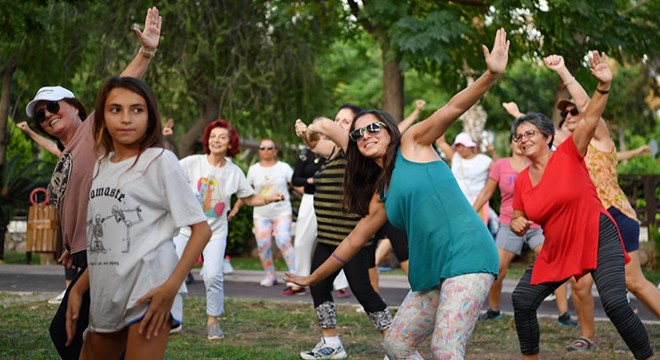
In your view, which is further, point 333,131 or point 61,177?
point 333,131

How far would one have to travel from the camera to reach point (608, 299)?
6.58m

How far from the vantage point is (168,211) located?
14.1ft

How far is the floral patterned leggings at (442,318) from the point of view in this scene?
4961mm

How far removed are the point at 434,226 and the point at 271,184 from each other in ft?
28.8

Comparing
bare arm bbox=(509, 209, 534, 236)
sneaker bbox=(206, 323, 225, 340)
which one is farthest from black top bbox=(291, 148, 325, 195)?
bare arm bbox=(509, 209, 534, 236)

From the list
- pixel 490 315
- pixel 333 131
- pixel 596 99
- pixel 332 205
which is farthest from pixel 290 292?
pixel 596 99

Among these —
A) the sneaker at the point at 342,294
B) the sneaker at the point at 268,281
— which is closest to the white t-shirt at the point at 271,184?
the sneaker at the point at 268,281

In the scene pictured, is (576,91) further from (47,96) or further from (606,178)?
(47,96)

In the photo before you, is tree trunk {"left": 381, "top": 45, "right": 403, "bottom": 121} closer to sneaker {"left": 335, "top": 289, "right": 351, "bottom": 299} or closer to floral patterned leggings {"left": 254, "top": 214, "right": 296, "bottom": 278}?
floral patterned leggings {"left": 254, "top": 214, "right": 296, "bottom": 278}

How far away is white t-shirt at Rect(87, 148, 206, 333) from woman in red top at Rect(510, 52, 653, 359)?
122 inches

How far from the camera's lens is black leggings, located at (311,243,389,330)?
7.72 metres

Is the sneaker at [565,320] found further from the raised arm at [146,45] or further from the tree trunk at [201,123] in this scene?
the tree trunk at [201,123]

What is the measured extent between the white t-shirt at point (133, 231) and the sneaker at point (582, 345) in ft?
16.3

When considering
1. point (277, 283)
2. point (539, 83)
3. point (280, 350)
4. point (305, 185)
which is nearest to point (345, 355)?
point (280, 350)
